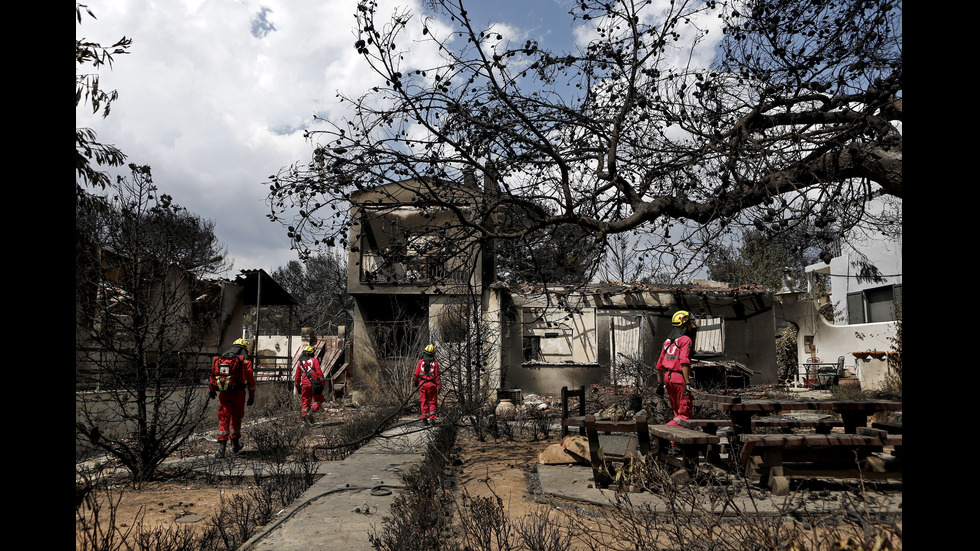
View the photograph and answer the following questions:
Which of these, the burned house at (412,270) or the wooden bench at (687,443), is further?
the burned house at (412,270)

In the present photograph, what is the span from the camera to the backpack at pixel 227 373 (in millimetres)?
10367

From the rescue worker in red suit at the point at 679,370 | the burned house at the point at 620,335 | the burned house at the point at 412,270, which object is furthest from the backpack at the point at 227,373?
the burned house at the point at 620,335

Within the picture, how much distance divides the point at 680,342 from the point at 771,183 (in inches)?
128

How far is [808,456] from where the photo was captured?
6.29 metres

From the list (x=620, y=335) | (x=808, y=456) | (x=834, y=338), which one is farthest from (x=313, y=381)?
(x=834, y=338)

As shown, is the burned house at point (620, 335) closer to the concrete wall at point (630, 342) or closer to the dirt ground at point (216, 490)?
the concrete wall at point (630, 342)

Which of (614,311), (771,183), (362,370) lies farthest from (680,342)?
(362,370)

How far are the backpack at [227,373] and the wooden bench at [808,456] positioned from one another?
776 cm
